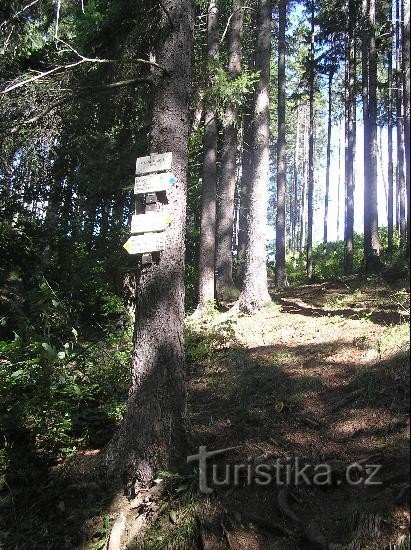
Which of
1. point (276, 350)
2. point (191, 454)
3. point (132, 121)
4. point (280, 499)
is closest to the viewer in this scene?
point (280, 499)

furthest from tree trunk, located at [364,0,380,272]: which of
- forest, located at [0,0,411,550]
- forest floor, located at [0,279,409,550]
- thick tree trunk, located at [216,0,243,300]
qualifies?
forest floor, located at [0,279,409,550]

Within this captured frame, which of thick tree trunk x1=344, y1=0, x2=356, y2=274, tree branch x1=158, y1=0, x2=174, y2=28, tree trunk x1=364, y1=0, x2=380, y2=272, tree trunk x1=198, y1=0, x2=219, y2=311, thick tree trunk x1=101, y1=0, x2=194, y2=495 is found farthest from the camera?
thick tree trunk x1=344, y1=0, x2=356, y2=274

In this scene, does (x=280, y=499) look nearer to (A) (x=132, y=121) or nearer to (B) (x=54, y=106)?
(B) (x=54, y=106)

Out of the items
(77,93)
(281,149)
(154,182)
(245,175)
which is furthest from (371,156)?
(154,182)

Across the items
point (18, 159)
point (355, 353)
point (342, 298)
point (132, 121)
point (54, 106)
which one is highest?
point (132, 121)

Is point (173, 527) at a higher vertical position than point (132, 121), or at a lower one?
lower

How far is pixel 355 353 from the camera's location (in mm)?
6574

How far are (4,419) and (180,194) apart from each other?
3471mm

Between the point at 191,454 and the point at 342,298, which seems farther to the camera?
the point at 342,298

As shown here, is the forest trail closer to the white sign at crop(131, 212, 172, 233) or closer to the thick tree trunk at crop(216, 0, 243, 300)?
the white sign at crop(131, 212, 172, 233)

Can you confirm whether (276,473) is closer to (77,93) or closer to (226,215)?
(77,93)

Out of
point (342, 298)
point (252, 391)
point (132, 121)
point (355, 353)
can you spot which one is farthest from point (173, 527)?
point (342, 298)

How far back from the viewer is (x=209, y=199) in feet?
42.4

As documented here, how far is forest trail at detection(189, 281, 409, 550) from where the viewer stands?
343cm
